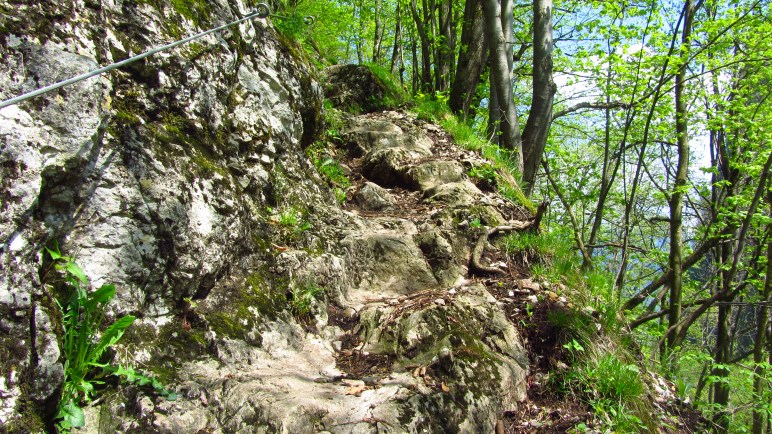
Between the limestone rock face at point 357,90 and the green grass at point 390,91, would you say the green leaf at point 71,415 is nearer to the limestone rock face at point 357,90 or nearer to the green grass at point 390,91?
the limestone rock face at point 357,90

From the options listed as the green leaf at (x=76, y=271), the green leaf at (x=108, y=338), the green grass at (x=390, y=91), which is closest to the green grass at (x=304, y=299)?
the green leaf at (x=108, y=338)

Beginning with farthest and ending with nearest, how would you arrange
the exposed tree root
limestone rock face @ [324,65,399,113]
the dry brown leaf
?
1. limestone rock face @ [324,65,399,113]
2. the exposed tree root
3. the dry brown leaf

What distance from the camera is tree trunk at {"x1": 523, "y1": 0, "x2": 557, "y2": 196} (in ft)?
19.0

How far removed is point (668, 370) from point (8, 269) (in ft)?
16.7

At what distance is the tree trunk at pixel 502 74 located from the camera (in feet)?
20.0

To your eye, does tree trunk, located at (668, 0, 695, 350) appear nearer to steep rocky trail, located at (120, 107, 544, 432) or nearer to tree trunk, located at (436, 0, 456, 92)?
tree trunk, located at (436, 0, 456, 92)

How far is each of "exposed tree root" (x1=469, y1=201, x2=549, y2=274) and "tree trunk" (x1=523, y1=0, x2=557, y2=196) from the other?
1873mm

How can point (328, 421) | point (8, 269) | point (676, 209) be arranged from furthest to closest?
point (676, 209)
point (328, 421)
point (8, 269)

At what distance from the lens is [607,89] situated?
25.3 ft

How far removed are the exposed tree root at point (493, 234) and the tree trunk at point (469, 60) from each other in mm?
4053

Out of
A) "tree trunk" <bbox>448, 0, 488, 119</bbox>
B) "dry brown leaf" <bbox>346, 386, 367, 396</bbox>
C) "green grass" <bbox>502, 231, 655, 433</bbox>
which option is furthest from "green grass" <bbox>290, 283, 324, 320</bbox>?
"tree trunk" <bbox>448, 0, 488, 119</bbox>

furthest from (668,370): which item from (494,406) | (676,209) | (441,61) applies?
(441,61)

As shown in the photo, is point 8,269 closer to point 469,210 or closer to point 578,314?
point 578,314

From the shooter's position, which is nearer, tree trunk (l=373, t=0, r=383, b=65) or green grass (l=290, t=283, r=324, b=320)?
green grass (l=290, t=283, r=324, b=320)
